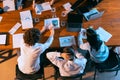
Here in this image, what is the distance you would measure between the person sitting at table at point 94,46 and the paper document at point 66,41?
0.10 meters

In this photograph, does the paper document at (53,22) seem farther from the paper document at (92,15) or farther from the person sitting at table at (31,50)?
the paper document at (92,15)

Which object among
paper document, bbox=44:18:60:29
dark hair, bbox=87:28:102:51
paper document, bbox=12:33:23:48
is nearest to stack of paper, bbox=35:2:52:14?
paper document, bbox=44:18:60:29

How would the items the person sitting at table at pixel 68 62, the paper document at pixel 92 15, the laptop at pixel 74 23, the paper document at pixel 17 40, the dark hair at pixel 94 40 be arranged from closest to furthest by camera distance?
1. the person sitting at table at pixel 68 62
2. the dark hair at pixel 94 40
3. the paper document at pixel 17 40
4. the laptop at pixel 74 23
5. the paper document at pixel 92 15

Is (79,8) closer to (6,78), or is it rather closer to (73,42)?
(73,42)

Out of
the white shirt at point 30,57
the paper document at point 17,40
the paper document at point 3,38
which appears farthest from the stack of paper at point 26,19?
the white shirt at point 30,57

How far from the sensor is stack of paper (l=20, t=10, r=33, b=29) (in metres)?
3.37

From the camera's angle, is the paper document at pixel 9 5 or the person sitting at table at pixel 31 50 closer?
the person sitting at table at pixel 31 50

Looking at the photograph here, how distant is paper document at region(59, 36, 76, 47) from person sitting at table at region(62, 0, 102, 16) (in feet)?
1.31

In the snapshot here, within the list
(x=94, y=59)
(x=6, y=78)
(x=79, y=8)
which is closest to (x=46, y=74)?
(x=6, y=78)

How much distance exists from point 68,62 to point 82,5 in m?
1.06

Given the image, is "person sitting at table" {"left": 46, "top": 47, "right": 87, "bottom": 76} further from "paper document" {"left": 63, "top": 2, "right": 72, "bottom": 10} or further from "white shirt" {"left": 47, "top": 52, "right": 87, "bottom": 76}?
"paper document" {"left": 63, "top": 2, "right": 72, "bottom": 10}

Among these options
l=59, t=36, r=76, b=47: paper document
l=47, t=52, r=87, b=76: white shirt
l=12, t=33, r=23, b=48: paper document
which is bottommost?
l=47, t=52, r=87, b=76: white shirt

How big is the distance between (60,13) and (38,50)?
804mm

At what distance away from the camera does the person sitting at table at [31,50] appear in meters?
2.87
